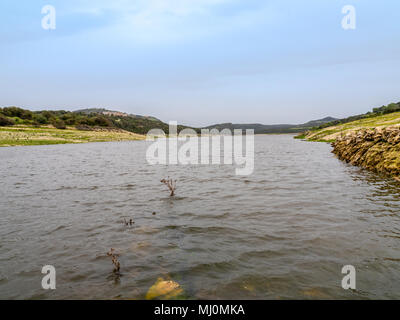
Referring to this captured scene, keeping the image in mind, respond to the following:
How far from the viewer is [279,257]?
592 centimetres

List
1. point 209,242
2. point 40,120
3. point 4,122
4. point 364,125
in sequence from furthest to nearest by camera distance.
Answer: point 40,120 < point 4,122 < point 364,125 < point 209,242

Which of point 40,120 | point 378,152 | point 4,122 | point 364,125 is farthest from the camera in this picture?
point 40,120

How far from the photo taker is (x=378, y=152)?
64.8 ft

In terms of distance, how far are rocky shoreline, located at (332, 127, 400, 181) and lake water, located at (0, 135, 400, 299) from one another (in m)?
4.54

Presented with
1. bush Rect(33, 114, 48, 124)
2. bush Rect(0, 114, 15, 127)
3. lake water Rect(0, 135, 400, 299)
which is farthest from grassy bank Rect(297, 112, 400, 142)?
bush Rect(33, 114, 48, 124)

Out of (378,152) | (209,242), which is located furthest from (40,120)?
(209,242)

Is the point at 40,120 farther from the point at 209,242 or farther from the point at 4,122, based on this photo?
the point at 209,242

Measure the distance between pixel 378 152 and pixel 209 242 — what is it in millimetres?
19874

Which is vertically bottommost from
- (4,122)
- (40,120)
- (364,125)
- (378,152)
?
(378,152)

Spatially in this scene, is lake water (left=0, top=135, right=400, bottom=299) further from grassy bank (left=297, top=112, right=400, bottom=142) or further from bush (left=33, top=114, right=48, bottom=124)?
bush (left=33, top=114, right=48, bottom=124)

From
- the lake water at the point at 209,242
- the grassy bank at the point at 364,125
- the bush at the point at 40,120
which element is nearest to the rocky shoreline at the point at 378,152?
the lake water at the point at 209,242

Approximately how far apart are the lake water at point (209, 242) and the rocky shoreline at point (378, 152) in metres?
4.54
